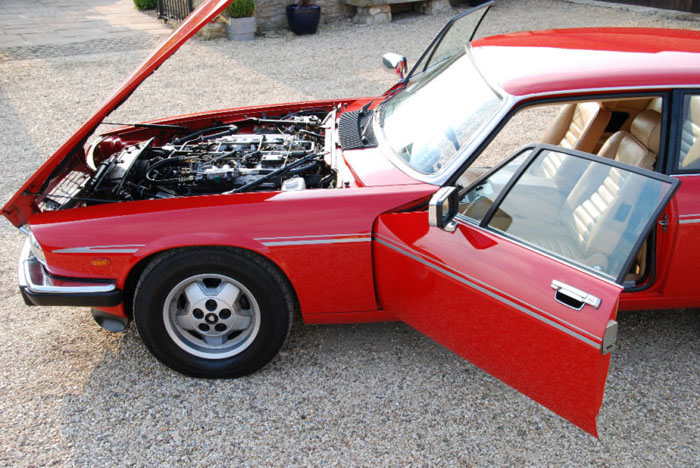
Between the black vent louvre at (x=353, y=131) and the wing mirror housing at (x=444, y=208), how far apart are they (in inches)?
30.4

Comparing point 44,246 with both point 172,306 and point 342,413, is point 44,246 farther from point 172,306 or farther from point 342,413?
point 342,413

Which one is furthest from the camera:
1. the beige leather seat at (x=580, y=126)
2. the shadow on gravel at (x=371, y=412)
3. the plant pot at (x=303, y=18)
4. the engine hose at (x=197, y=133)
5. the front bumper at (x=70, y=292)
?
the plant pot at (x=303, y=18)

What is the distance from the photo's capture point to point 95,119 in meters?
3.09

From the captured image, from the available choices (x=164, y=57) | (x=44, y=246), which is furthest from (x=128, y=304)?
(x=164, y=57)

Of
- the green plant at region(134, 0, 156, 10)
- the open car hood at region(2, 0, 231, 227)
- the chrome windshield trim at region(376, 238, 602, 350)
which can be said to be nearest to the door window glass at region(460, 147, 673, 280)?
the chrome windshield trim at region(376, 238, 602, 350)

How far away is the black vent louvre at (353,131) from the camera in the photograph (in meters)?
3.25

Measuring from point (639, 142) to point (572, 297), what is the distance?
130 cm

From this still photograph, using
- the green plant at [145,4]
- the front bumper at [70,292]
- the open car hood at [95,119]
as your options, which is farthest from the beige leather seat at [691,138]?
the green plant at [145,4]

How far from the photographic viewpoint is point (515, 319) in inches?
94.3

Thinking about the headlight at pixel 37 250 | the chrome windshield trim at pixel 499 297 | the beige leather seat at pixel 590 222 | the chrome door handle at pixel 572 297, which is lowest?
the headlight at pixel 37 250

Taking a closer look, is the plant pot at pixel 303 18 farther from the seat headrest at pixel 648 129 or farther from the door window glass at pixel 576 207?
the door window glass at pixel 576 207

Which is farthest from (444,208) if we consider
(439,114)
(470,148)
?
(439,114)

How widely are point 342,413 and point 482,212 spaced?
3.79ft

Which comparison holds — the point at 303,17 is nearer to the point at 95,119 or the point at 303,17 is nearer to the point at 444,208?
the point at 95,119
